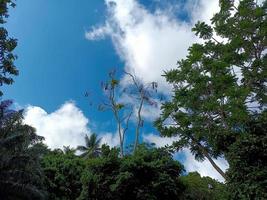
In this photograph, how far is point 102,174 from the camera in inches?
834

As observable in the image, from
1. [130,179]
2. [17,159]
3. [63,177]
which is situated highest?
[63,177]

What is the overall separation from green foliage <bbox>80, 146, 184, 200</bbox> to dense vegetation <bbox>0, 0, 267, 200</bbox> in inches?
1.8

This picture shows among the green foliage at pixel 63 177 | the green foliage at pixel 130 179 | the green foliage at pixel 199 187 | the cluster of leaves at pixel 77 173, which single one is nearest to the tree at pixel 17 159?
the cluster of leaves at pixel 77 173

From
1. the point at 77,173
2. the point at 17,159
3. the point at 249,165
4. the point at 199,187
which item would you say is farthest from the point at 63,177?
the point at 249,165

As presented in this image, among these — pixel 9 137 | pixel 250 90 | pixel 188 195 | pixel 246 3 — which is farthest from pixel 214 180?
pixel 9 137

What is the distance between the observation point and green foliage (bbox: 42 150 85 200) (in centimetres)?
2231

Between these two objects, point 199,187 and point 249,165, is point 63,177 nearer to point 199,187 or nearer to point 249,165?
point 199,187

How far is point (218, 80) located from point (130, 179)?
6.20 meters

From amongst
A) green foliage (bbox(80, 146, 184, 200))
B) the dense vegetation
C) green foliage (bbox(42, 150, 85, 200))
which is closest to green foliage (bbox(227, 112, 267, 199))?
the dense vegetation

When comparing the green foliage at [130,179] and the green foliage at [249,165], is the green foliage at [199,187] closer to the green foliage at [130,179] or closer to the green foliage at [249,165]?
the green foliage at [130,179]

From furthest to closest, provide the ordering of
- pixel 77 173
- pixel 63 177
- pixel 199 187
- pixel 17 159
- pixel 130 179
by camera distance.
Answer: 1. pixel 199 187
2. pixel 77 173
3. pixel 63 177
4. pixel 130 179
5. pixel 17 159

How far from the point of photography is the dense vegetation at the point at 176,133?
58.9 ft

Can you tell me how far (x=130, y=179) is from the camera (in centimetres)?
2069

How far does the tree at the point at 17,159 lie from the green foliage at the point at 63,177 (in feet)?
11.0
